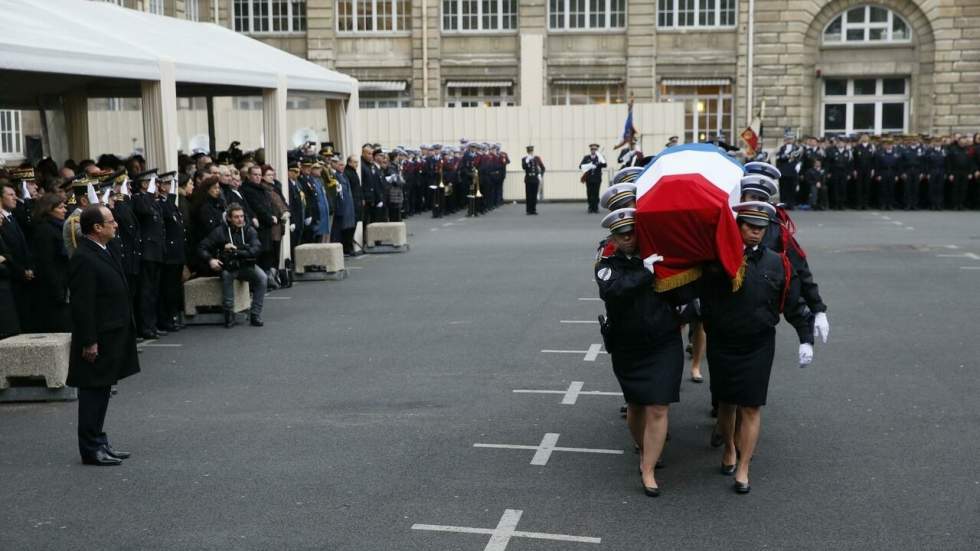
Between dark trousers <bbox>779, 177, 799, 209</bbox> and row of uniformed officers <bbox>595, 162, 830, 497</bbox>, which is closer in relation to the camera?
row of uniformed officers <bbox>595, 162, 830, 497</bbox>

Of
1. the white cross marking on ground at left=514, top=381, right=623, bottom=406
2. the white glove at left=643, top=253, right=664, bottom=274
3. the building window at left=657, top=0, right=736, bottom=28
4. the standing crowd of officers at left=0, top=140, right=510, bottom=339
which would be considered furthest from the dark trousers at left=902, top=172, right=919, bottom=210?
the white glove at left=643, top=253, right=664, bottom=274

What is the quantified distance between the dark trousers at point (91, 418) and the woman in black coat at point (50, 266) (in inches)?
132

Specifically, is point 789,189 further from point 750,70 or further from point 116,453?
point 116,453

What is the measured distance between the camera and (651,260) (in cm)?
743

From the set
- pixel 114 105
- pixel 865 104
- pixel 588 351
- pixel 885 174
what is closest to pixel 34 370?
pixel 588 351

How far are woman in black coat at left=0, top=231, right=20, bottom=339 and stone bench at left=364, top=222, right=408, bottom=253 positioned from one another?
11.6 metres

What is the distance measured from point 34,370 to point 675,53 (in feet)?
119

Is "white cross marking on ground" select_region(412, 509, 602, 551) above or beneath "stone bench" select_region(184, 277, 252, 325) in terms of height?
beneath

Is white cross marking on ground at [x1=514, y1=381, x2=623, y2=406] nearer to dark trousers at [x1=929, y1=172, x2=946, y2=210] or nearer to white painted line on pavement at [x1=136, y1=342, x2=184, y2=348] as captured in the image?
white painted line on pavement at [x1=136, y1=342, x2=184, y2=348]

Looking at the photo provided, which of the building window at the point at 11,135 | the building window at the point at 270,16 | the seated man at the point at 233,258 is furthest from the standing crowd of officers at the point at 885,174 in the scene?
the building window at the point at 270,16

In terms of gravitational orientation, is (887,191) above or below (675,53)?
below

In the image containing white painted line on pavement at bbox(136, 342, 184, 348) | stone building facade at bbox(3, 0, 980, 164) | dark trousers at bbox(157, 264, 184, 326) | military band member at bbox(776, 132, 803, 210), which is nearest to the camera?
white painted line on pavement at bbox(136, 342, 184, 348)

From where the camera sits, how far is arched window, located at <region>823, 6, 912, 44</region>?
42.8 metres

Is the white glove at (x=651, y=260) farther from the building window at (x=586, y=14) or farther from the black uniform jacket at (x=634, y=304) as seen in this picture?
the building window at (x=586, y=14)
